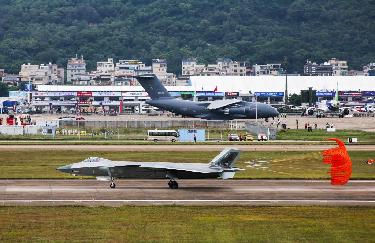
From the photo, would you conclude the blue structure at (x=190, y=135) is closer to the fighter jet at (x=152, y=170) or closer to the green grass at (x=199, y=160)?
the green grass at (x=199, y=160)

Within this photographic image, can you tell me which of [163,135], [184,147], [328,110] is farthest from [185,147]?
[328,110]

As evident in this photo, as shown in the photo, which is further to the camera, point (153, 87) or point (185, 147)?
point (153, 87)

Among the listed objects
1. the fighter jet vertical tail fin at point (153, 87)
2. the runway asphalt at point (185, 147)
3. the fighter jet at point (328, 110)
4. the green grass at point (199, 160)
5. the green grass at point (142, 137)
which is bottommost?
the green grass at point (199, 160)

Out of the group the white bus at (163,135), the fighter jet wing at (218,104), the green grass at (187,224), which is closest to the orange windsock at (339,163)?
the green grass at (187,224)

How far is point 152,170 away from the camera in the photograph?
61812 mm

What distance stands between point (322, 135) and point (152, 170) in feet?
186

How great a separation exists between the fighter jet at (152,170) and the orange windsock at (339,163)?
6.07 m

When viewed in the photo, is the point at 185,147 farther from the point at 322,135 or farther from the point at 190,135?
the point at 322,135

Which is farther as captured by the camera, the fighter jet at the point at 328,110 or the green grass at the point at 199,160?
the fighter jet at the point at 328,110

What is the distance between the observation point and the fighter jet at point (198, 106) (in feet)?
468

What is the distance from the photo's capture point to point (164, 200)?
5572 centimetres

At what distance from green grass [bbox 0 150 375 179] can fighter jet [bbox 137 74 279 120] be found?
5360cm

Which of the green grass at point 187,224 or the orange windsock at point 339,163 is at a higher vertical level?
the orange windsock at point 339,163

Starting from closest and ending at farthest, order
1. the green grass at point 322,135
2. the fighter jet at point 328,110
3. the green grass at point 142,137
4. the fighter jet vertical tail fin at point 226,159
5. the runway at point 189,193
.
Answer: the runway at point 189,193 < the fighter jet vertical tail fin at point 226,159 < the green grass at point 142,137 < the green grass at point 322,135 < the fighter jet at point 328,110
